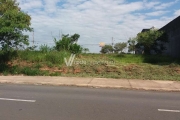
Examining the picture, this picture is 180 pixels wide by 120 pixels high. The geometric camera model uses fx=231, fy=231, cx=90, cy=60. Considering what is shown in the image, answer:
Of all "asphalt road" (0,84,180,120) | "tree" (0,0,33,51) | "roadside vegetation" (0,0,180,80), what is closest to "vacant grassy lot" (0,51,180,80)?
"roadside vegetation" (0,0,180,80)

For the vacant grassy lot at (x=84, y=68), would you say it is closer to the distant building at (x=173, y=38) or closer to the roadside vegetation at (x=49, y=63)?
the roadside vegetation at (x=49, y=63)

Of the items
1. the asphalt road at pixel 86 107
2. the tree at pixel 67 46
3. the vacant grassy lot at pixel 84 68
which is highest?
the tree at pixel 67 46

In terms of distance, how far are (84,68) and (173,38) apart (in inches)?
347

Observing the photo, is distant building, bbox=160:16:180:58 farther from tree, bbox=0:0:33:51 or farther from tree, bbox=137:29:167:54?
tree, bbox=0:0:33:51

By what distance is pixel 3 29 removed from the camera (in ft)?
43.3

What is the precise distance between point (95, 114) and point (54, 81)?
20.4 feet

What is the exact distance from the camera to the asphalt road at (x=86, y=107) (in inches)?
226

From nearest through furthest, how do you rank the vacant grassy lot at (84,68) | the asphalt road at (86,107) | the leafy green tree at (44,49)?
the asphalt road at (86,107)
the vacant grassy lot at (84,68)
the leafy green tree at (44,49)

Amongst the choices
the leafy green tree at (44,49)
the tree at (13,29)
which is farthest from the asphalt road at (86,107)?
the leafy green tree at (44,49)

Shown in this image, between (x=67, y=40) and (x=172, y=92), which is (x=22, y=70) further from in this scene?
(x=172, y=92)

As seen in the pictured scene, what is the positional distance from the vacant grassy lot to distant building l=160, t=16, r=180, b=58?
2267 millimetres

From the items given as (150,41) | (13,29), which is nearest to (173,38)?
(150,41)

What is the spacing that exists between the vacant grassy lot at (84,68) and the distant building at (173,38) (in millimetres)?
2267

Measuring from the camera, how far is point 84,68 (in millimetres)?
14562
